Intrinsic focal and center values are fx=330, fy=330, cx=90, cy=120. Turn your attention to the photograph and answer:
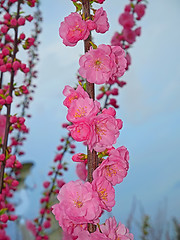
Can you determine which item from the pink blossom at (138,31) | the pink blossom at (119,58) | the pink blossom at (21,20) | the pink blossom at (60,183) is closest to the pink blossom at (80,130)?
the pink blossom at (119,58)

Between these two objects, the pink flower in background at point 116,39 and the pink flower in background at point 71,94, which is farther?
the pink flower in background at point 116,39

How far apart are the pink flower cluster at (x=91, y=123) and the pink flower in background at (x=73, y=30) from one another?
0.57ft

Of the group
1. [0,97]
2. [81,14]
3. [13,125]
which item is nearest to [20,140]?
[13,125]

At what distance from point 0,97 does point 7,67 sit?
0.17 metres

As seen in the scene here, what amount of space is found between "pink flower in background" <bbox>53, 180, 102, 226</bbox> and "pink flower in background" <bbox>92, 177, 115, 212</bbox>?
0.7 inches

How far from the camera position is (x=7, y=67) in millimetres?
1769

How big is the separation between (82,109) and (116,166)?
192 millimetres

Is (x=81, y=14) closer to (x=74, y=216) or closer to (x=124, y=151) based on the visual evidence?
(x=124, y=151)

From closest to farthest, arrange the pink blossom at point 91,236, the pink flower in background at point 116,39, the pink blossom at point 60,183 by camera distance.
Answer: the pink blossom at point 91,236, the pink blossom at point 60,183, the pink flower in background at point 116,39

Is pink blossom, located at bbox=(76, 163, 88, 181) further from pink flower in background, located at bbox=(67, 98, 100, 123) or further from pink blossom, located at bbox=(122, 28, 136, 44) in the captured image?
pink blossom, located at bbox=(122, 28, 136, 44)

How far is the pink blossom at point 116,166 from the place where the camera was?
3.06 ft

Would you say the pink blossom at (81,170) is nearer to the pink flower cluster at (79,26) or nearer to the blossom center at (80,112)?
the blossom center at (80,112)

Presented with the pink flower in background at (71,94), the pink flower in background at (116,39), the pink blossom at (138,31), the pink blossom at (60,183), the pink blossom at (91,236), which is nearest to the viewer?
the pink blossom at (91,236)

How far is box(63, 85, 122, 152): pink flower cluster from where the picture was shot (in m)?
0.91
